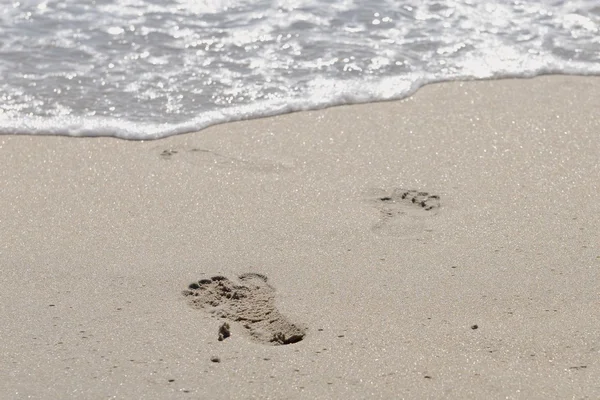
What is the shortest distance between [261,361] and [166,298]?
1.55ft

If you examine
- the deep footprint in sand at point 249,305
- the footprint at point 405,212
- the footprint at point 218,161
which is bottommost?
the deep footprint in sand at point 249,305

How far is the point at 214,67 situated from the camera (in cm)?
454

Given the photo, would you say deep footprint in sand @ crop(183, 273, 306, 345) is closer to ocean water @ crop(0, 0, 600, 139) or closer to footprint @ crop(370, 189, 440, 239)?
footprint @ crop(370, 189, 440, 239)

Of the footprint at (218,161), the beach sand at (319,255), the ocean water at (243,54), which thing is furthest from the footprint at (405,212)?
the ocean water at (243,54)

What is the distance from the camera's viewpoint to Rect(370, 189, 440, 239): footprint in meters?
3.35

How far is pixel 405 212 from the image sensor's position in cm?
345

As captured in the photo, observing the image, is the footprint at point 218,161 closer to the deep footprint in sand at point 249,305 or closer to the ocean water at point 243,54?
the ocean water at point 243,54

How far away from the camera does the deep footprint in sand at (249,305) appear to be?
285 cm

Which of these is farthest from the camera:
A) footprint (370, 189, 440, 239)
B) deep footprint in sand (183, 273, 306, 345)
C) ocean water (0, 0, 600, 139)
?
ocean water (0, 0, 600, 139)

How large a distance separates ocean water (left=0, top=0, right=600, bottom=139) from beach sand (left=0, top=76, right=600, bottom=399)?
0.18 metres

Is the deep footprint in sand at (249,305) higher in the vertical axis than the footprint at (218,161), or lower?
lower

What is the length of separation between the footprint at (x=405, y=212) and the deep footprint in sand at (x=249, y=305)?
55 cm

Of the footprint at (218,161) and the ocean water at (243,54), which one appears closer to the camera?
the footprint at (218,161)

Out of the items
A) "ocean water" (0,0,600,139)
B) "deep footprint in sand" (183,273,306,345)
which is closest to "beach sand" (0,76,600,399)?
"deep footprint in sand" (183,273,306,345)
